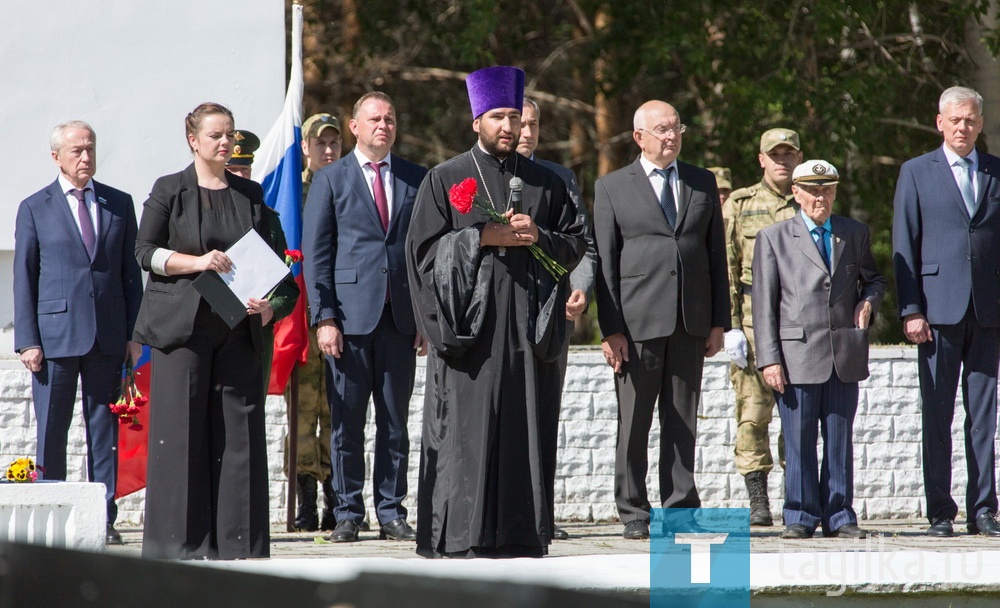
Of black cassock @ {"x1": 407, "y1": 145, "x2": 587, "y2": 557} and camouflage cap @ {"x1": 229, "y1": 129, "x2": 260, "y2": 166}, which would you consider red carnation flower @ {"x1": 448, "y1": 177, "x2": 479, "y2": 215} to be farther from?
camouflage cap @ {"x1": 229, "y1": 129, "x2": 260, "y2": 166}

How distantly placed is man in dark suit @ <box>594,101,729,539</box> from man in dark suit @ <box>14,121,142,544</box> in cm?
259

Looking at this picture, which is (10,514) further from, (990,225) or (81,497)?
(990,225)

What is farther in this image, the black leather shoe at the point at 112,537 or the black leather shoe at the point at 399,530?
the black leather shoe at the point at 399,530

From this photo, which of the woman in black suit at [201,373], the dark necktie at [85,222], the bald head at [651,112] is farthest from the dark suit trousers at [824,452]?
the dark necktie at [85,222]

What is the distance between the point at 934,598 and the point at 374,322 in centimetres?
357

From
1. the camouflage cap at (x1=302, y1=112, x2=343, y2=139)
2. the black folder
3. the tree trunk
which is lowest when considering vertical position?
the black folder

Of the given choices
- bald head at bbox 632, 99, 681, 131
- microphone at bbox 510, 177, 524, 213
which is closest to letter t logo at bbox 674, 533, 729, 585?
microphone at bbox 510, 177, 524, 213

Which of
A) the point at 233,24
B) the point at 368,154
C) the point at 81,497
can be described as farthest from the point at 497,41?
the point at 81,497

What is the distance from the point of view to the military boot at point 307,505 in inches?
308

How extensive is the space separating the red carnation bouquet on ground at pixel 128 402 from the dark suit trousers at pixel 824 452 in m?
3.40

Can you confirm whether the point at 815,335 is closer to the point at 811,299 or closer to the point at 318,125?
the point at 811,299

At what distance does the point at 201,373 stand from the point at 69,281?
1.67 metres

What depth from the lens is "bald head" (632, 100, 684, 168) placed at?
7133mm

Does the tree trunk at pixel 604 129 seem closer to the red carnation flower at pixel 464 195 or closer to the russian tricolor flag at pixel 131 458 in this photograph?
the russian tricolor flag at pixel 131 458
